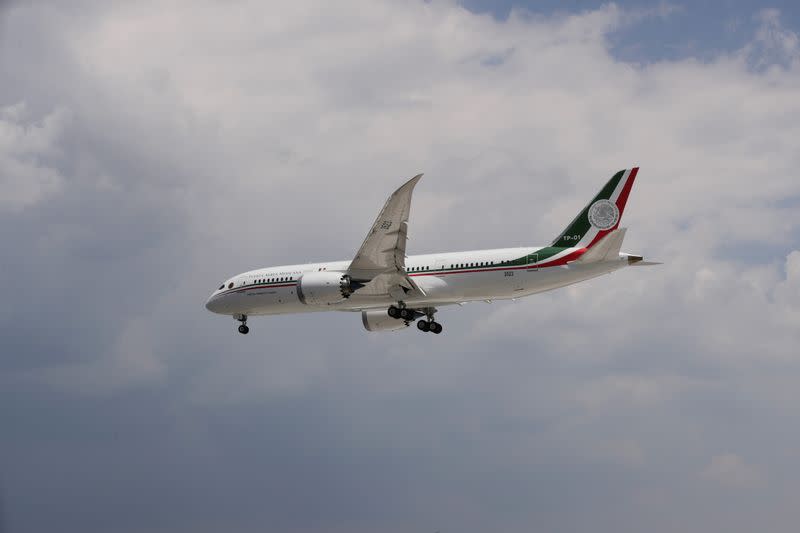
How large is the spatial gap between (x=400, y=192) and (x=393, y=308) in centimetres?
975

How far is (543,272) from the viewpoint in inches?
1799

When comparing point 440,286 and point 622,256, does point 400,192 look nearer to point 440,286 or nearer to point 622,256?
point 440,286

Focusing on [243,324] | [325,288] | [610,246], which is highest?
[243,324]

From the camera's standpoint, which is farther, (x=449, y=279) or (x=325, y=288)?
(x=449, y=279)

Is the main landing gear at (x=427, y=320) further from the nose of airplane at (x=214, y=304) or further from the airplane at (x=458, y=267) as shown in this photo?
the nose of airplane at (x=214, y=304)

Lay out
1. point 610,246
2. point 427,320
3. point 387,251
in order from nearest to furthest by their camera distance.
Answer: point 610,246
point 387,251
point 427,320

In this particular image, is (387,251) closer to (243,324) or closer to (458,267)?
(458,267)

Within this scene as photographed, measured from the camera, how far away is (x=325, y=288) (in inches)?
1858

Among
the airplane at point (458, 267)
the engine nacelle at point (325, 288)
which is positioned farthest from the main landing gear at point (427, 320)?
the engine nacelle at point (325, 288)

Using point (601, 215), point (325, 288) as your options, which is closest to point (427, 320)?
point (325, 288)

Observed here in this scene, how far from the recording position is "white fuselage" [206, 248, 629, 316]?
A: 45.6 metres

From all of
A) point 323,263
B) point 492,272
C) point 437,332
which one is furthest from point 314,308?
point 492,272

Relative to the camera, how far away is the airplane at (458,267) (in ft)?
147

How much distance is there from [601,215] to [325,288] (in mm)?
13755
